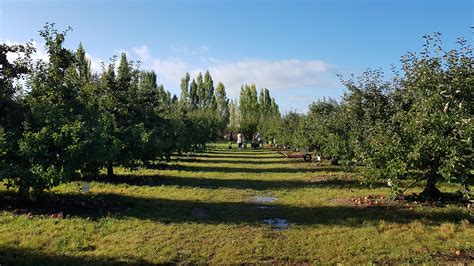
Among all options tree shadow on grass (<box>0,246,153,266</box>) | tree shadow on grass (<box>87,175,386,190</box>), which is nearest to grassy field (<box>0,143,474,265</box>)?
tree shadow on grass (<box>0,246,153,266</box>)

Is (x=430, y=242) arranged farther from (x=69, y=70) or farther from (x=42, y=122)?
(x=69, y=70)

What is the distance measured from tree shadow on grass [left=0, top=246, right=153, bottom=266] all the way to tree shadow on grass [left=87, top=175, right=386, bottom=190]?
862 cm

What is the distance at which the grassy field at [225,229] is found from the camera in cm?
718

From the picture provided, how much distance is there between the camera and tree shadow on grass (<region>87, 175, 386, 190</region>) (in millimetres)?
16000

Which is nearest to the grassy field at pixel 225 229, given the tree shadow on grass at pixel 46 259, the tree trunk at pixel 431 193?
the tree shadow on grass at pixel 46 259

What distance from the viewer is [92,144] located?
33.7 feet

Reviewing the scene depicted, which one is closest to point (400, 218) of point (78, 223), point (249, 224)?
point (249, 224)

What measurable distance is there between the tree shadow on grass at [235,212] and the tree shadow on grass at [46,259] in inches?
109

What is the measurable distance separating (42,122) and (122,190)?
4.51 metres

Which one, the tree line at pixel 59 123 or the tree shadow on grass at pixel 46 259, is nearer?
the tree shadow on grass at pixel 46 259

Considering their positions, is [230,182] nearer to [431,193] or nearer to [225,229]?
[431,193]

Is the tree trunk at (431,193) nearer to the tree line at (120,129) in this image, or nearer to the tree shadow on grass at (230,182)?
the tree line at (120,129)

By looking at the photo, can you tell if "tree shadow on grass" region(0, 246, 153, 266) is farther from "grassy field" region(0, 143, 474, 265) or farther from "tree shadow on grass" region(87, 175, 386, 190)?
"tree shadow on grass" region(87, 175, 386, 190)

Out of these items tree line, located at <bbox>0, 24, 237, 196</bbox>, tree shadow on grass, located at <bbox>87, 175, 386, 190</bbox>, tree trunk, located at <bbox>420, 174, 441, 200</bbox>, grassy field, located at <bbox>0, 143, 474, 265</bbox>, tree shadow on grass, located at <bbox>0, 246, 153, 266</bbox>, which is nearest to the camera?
tree shadow on grass, located at <bbox>0, 246, 153, 266</bbox>
